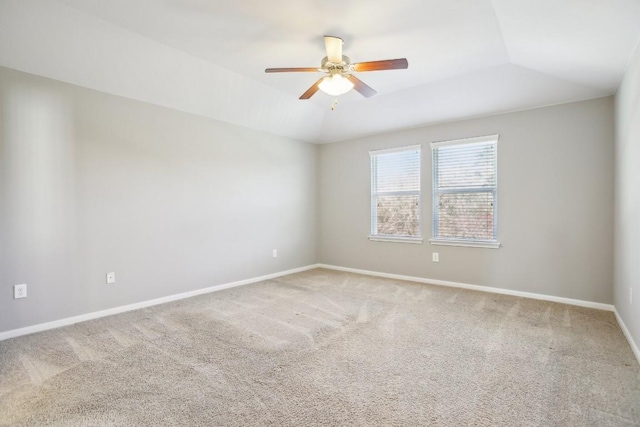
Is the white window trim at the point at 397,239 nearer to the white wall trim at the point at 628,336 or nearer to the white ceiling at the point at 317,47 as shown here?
the white ceiling at the point at 317,47

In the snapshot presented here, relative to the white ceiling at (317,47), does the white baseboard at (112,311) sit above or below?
below

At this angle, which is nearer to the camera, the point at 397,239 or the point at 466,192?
the point at 466,192

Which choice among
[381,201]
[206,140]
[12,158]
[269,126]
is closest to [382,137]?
[381,201]

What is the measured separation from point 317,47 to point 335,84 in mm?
453

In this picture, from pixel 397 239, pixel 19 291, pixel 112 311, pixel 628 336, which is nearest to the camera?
pixel 628 336

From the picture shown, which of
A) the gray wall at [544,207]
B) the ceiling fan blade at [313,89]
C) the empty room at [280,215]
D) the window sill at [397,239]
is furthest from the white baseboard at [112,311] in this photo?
the ceiling fan blade at [313,89]

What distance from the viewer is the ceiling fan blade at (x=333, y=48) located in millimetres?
2422

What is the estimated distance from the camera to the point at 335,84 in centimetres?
286

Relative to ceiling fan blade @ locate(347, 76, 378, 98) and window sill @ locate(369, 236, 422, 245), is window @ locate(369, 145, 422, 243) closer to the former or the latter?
window sill @ locate(369, 236, 422, 245)

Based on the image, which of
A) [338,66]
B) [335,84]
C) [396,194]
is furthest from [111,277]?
[396,194]

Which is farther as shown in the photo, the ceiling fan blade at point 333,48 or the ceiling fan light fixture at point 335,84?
the ceiling fan light fixture at point 335,84

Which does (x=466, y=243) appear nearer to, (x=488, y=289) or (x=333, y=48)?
(x=488, y=289)

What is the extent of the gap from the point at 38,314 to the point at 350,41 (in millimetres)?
3861

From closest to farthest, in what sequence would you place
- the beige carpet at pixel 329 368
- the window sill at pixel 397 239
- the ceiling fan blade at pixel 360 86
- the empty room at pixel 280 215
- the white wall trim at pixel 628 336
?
the beige carpet at pixel 329 368
the empty room at pixel 280 215
the white wall trim at pixel 628 336
the ceiling fan blade at pixel 360 86
the window sill at pixel 397 239
